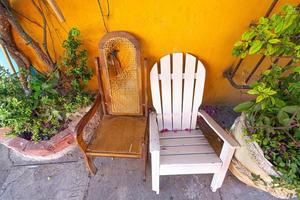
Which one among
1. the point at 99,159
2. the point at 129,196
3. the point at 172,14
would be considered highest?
the point at 172,14

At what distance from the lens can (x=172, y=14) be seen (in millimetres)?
1495

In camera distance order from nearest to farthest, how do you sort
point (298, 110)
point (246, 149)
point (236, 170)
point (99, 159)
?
point (298, 110) < point (246, 149) < point (236, 170) < point (99, 159)

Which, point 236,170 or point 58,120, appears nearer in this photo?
point 236,170

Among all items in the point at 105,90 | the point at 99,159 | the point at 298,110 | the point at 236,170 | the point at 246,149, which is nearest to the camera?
the point at 298,110

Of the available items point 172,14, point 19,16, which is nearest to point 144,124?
point 172,14

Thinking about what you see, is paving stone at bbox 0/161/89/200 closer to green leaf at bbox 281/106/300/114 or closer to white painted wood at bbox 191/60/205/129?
white painted wood at bbox 191/60/205/129

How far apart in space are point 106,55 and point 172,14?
618mm

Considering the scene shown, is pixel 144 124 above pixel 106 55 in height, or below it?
below

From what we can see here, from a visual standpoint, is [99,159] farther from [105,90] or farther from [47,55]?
[47,55]

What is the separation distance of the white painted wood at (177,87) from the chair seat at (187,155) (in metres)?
0.14

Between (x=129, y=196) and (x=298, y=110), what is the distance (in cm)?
138

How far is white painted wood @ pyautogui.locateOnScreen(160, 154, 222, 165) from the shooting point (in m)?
1.41

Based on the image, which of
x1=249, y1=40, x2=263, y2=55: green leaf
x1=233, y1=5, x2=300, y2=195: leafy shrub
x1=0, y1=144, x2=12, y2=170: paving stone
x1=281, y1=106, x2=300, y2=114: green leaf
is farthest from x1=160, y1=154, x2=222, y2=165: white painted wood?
x1=0, y1=144, x2=12, y2=170: paving stone

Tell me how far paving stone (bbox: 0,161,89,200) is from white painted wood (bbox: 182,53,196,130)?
1055mm
